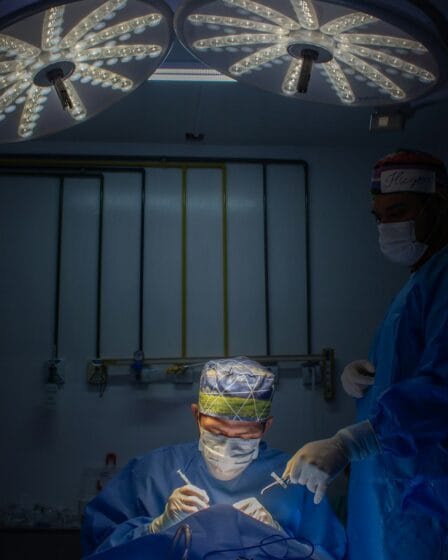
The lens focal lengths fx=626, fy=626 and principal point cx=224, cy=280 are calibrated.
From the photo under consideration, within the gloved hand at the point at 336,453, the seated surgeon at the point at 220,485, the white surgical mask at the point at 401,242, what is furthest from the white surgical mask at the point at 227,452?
the white surgical mask at the point at 401,242

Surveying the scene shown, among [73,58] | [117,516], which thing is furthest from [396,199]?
[117,516]

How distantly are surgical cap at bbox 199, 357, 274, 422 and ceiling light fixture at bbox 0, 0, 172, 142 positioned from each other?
1.02m

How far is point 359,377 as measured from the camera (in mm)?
2010

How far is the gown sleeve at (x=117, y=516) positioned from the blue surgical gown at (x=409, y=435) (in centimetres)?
71

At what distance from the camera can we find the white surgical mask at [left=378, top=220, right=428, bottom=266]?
6.00ft

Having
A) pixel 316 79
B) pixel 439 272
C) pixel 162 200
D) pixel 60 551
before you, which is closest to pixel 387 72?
pixel 316 79

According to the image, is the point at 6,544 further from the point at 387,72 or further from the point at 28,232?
the point at 387,72

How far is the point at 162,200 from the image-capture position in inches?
140

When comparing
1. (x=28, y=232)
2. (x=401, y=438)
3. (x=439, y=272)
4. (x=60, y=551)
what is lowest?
(x=60, y=551)

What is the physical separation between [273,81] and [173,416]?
2258 mm

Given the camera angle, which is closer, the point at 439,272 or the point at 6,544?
the point at 439,272

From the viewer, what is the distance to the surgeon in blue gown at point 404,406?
1.46 metres

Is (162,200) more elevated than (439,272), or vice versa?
(162,200)

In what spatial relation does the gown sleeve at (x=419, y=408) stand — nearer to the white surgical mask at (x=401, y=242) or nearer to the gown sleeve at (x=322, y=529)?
the white surgical mask at (x=401, y=242)
